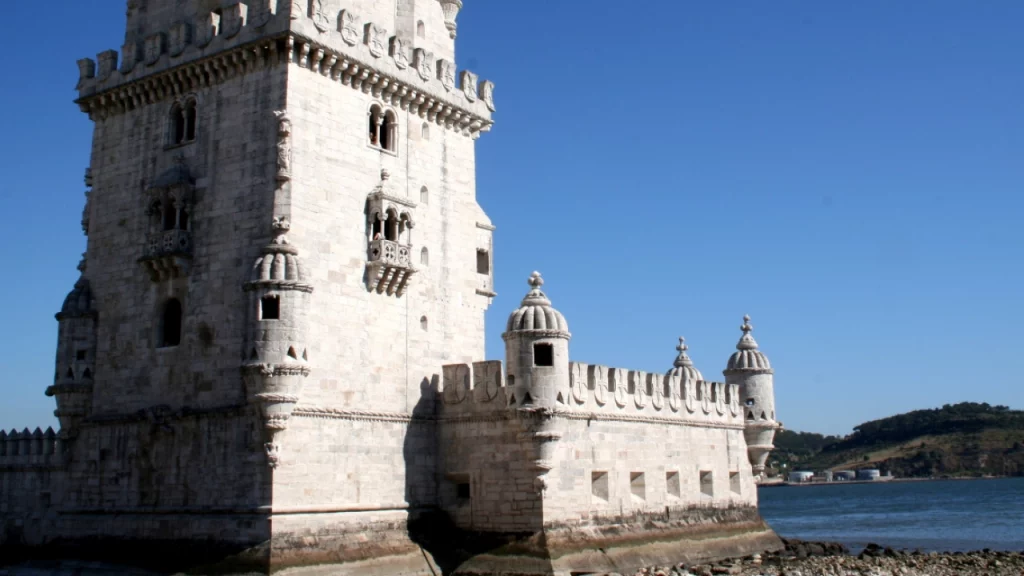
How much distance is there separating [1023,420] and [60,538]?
152 metres

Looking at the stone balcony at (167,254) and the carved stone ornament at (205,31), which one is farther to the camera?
the carved stone ornament at (205,31)

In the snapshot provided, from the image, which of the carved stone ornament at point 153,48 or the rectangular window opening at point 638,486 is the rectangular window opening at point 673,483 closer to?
the rectangular window opening at point 638,486

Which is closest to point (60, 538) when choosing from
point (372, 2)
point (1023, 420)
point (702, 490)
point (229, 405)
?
point (229, 405)

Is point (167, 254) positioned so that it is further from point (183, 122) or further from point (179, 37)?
point (179, 37)

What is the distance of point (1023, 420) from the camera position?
15650cm

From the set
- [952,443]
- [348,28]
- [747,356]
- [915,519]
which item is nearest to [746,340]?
[747,356]

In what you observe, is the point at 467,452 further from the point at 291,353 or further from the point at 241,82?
the point at 241,82

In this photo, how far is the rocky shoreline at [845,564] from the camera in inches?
1277

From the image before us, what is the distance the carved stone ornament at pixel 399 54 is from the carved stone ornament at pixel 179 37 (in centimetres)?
564

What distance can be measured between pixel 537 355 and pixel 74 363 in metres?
13.0

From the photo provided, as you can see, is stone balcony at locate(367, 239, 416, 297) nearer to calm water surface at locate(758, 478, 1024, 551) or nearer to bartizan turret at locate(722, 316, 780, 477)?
bartizan turret at locate(722, 316, 780, 477)

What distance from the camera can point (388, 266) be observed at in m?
29.9

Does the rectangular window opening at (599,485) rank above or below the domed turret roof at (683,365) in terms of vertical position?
below

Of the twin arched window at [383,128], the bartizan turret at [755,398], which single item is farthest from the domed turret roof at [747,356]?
the twin arched window at [383,128]
